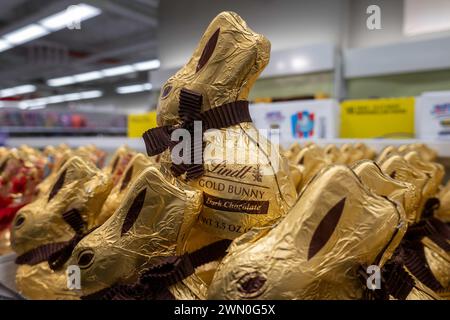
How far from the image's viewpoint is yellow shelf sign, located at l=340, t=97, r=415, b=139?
1.77 m

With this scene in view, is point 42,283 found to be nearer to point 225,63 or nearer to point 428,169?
point 225,63

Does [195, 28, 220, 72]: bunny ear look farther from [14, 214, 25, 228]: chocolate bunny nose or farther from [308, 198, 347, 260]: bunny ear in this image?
[14, 214, 25, 228]: chocolate bunny nose

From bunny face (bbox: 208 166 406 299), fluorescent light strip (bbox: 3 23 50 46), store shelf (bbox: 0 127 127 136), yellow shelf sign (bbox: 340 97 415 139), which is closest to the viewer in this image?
bunny face (bbox: 208 166 406 299)

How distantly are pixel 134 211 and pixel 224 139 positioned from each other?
0.17 m

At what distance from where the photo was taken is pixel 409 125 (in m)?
1.77

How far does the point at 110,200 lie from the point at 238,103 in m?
0.40

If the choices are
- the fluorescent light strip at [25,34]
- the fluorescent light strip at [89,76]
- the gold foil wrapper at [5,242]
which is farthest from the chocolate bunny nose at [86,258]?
the fluorescent light strip at [89,76]

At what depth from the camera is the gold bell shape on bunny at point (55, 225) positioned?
0.75 metres

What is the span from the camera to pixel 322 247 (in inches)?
17.5

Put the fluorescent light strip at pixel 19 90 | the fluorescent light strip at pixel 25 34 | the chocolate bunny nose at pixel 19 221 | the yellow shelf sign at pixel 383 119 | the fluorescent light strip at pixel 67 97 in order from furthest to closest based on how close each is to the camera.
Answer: the fluorescent light strip at pixel 67 97 < the fluorescent light strip at pixel 19 90 < the fluorescent light strip at pixel 25 34 < the yellow shelf sign at pixel 383 119 < the chocolate bunny nose at pixel 19 221

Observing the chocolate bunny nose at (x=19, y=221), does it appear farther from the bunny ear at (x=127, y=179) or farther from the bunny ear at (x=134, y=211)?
the bunny ear at (x=134, y=211)

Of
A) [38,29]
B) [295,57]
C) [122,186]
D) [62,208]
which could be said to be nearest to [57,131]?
[38,29]

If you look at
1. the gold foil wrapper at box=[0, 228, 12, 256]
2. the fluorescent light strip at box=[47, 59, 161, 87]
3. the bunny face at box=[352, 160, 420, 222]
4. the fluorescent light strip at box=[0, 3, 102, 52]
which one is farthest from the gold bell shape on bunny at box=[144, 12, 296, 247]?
the fluorescent light strip at box=[47, 59, 161, 87]

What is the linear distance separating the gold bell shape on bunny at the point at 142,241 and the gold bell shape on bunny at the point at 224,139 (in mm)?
52
